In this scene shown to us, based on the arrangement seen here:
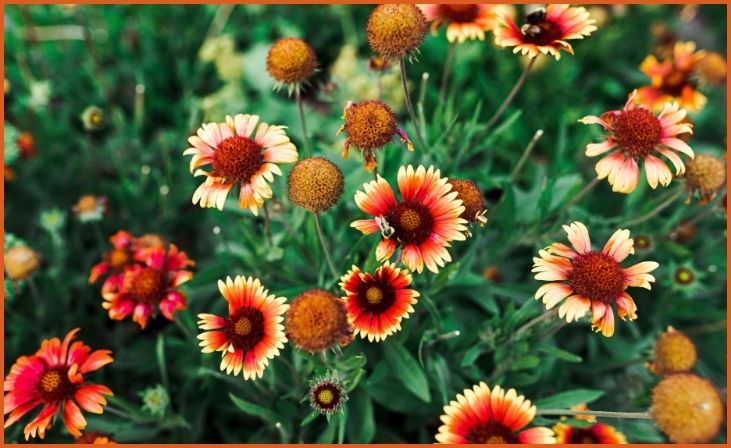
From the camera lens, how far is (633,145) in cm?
151

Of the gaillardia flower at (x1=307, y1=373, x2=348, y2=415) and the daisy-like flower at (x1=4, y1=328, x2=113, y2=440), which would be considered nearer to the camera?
the gaillardia flower at (x1=307, y1=373, x2=348, y2=415)

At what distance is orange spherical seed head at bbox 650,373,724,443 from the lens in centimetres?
137

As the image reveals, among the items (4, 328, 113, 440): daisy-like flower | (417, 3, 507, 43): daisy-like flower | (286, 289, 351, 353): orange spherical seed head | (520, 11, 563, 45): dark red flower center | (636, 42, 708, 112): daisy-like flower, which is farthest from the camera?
Result: (636, 42, 708, 112): daisy-like flower

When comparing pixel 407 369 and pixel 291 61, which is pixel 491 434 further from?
pixel 291 61

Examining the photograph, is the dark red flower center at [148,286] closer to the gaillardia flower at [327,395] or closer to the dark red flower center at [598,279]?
the gaillardia flower at [327,395]

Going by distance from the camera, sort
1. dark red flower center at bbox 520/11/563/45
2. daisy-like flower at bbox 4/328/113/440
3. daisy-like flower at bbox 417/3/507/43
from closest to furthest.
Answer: daisy-like flower at bbox 4/328/113/440, dark red flower center at bbox 520/11/563/45, daisy-like flower at bbox 417/3/507/43

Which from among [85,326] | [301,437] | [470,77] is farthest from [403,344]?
[470,77]

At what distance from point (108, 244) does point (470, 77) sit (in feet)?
6.09

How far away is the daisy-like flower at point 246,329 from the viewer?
53.1 inches

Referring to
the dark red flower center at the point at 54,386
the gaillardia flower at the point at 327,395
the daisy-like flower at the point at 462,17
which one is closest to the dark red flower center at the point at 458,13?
the daisy-like flower at the point at 462,17

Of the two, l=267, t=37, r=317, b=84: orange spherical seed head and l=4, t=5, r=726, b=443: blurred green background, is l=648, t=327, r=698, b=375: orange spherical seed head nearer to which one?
l=4, t=5, r=726, b=443: blurred green background

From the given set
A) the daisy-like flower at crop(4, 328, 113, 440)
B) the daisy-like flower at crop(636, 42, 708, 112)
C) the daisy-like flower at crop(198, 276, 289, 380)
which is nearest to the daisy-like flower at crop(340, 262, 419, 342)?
the daisy-like flower at crop(198, 276, 289, 380)

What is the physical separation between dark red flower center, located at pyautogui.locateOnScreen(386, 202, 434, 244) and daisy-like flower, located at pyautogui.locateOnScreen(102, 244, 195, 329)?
0.61 meters

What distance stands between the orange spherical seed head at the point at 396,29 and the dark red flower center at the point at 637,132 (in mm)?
560
